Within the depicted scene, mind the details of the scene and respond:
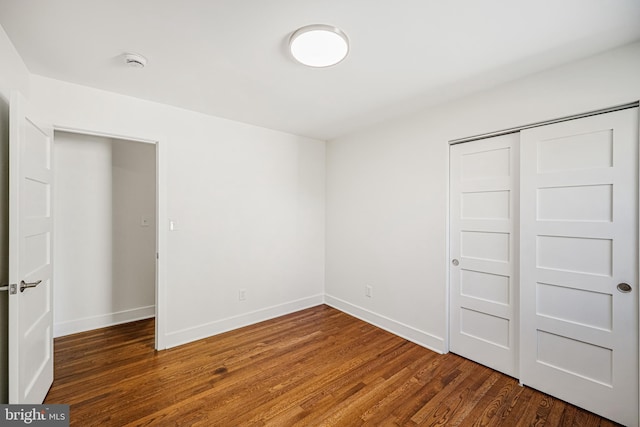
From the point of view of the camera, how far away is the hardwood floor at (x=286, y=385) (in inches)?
72.7

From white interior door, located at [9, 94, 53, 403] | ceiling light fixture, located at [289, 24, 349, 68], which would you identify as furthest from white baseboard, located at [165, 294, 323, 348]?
ceiling light fixture, located at [289, 24, 349, 68]

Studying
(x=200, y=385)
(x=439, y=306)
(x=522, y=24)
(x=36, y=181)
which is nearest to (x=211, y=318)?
(x=200, y=385)

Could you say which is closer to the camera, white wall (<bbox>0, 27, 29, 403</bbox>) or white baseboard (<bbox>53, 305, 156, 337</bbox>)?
white wall (<bbox>0, 27, 29, 403</bbox>)

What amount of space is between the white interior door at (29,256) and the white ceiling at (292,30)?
52 cm

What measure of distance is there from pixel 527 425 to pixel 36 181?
3.60 metres

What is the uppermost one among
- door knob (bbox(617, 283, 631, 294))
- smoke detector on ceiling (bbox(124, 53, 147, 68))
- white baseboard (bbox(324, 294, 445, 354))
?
smoke detector on ceiling (bbox(124, 53, 147, 68))

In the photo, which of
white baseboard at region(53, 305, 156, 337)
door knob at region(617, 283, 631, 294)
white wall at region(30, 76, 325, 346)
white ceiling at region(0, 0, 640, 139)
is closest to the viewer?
white ceiling at region(0, 0, 640, 139)

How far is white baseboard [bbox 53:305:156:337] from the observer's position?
9.81ft

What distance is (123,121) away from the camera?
2537 mm

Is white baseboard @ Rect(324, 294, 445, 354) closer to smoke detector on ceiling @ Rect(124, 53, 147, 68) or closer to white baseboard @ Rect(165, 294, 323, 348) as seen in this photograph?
white baseboard @ Rect(165, 294, 323, 348)

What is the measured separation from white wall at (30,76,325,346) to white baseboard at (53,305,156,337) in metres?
1.05

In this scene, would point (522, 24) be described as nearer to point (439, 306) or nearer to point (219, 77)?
point (219, 77)

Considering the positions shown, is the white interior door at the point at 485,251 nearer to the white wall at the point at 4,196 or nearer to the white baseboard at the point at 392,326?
the white baseboard at the point at 392,326

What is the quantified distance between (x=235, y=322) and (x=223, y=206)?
4.56ft
